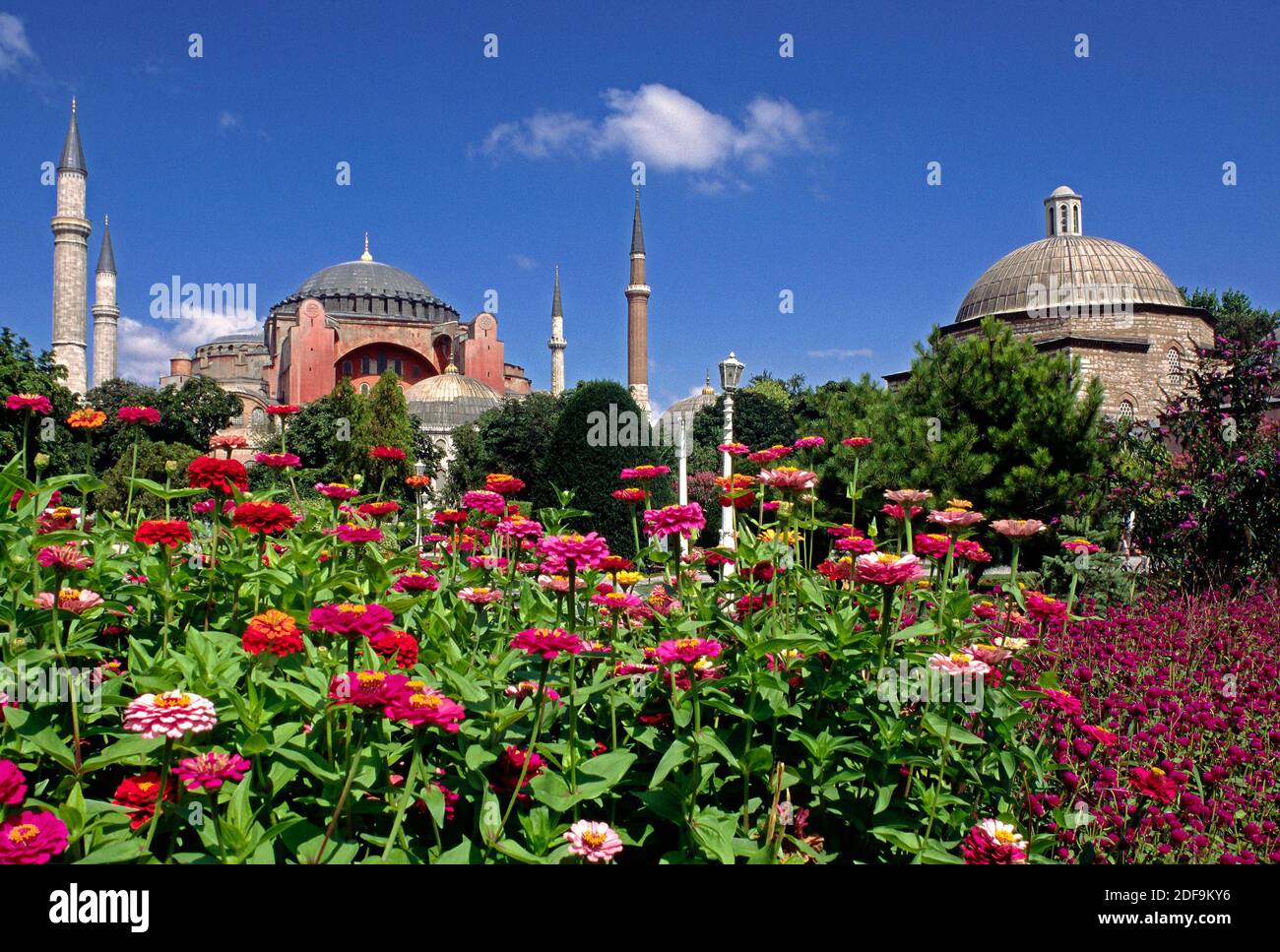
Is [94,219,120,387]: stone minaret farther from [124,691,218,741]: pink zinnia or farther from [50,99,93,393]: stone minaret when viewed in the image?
[124,691,218,741]: pink zinnia

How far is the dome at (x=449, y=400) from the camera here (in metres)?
40.2

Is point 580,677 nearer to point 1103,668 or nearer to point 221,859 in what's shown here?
point 221,859

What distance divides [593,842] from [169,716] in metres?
0.77

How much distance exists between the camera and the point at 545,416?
3159 cm

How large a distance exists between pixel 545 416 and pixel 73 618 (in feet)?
97.3

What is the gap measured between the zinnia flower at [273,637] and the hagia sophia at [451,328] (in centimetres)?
909

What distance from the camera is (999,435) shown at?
10664 mm

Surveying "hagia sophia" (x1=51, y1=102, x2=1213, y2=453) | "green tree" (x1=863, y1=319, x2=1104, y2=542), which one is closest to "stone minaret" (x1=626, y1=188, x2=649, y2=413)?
"hagia sophia" (x1=51, y1=102, x2=1213, y2=453)

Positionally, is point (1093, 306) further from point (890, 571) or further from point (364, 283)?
point (364, 283)

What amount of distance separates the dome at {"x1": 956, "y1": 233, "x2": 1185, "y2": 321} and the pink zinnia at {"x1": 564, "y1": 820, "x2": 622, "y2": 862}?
30526 millimetres

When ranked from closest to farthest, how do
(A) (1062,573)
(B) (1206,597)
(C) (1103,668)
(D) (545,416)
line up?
(C) (1103,668) < (B) (1206,597) < (A) (1062,573) < (D) (545,416)

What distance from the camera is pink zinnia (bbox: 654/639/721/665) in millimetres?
1805

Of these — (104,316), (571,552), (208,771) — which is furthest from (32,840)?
(104,316)

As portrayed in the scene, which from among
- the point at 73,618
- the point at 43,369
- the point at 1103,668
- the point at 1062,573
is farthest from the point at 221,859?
the point at 43,369
